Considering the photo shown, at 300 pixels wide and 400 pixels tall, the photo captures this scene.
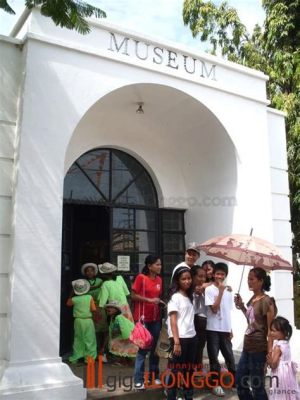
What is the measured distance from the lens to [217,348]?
521cm

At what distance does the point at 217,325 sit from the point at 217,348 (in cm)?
27

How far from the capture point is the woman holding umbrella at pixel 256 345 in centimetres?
414

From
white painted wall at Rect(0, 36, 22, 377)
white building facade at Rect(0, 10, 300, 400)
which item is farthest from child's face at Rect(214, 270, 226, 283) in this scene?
white painted wall at Rect(0, 36, 22, 377)

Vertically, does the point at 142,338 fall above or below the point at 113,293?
below

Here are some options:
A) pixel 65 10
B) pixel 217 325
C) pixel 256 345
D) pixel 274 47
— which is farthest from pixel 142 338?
pixel 274 47

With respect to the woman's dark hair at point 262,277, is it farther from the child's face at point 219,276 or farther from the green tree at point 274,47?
the green tree at point 274,47

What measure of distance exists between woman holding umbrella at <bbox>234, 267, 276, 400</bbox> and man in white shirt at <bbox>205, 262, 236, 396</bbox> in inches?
32.2

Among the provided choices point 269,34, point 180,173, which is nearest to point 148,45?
point 180,173

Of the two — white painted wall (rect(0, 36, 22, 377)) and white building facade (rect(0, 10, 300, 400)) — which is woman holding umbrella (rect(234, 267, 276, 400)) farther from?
white painted wall (rect(0, 36, 22, 377))

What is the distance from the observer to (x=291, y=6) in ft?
36.9

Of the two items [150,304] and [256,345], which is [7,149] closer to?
[150,304]

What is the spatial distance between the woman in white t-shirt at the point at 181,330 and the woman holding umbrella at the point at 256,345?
0.52 m

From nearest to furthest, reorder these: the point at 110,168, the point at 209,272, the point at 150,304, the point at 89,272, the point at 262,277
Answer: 1. the point at 262,277
2. the point at 150,304
3. the point at 209,272
4. the point at 89,272
5. the point at 110,168
